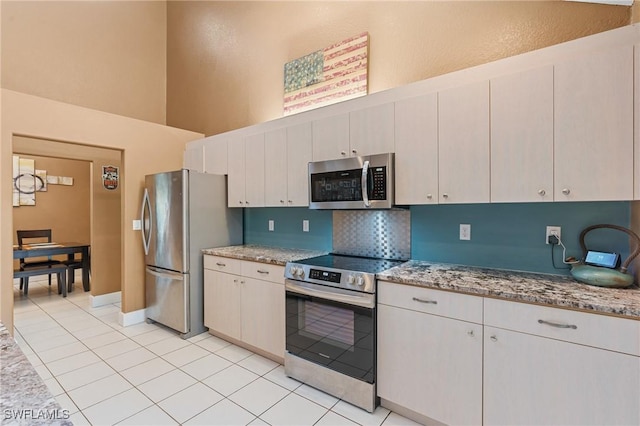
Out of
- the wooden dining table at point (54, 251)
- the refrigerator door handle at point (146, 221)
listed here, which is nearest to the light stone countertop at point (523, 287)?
the refrigerator door handle at point (146, 221)

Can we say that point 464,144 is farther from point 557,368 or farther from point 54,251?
point 54,251

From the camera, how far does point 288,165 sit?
303cm

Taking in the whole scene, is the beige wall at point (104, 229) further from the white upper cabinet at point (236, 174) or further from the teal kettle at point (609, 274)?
the teal kettle at point (609, 274)

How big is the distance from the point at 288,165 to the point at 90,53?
3682mm

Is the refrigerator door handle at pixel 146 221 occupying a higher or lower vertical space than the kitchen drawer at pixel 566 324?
higher

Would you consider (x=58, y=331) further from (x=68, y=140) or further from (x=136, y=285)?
(x=68, y=140)

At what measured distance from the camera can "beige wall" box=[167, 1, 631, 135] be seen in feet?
7.16

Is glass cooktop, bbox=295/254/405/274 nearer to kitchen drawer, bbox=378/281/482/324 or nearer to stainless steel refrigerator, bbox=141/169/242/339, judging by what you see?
kitchen drawer, bbox=378/281/482/324

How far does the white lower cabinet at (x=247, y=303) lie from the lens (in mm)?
2670

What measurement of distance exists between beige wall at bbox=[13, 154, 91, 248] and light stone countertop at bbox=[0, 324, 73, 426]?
23.9ft

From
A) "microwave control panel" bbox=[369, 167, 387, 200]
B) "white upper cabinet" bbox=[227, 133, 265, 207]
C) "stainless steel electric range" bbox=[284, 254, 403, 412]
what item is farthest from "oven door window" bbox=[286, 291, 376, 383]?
"white upper cabinet" bbox=[227, 133, 265, 207]

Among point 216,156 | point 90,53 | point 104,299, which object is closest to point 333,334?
point 216,156

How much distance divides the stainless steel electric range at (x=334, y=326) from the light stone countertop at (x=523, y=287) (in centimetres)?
25

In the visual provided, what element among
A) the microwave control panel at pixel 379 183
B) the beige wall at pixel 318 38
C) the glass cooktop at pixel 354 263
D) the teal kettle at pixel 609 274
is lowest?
the glass cooktop at pixel 354 263
